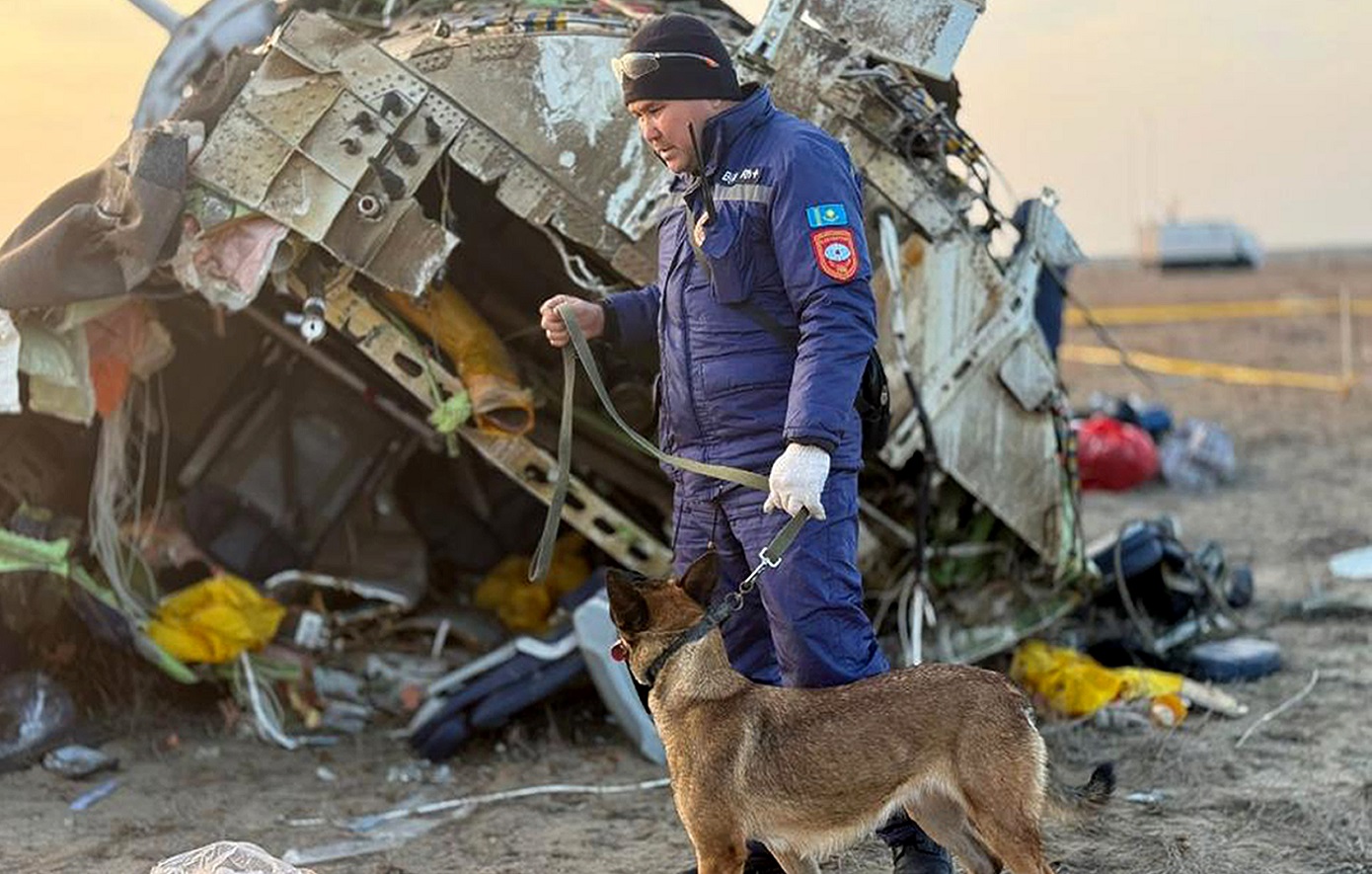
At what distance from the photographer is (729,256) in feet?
13.3

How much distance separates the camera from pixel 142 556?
6.58 m

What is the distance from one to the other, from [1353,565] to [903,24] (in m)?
4.99

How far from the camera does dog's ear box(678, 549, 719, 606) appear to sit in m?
3.80

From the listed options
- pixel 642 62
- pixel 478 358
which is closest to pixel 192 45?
pixel 478 358

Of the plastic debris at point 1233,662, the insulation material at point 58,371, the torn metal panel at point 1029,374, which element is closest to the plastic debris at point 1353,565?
the plastic debris at point 1233,662

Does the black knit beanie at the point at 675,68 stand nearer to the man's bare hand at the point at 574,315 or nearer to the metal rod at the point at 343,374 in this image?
the man's bare hand at the point at 574,315

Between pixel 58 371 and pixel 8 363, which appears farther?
pixel 58 371

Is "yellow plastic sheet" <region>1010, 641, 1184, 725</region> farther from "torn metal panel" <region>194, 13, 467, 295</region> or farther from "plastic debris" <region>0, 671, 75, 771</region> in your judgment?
"plastic debris" <region>0, 671, 75, 771</region>

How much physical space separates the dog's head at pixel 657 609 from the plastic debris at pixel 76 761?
9.50 feet

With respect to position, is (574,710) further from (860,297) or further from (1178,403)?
(1178,403)

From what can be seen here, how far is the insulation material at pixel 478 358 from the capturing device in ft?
18.8

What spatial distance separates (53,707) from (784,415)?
3402 millimetres

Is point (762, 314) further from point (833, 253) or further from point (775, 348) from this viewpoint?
point (833, 253)

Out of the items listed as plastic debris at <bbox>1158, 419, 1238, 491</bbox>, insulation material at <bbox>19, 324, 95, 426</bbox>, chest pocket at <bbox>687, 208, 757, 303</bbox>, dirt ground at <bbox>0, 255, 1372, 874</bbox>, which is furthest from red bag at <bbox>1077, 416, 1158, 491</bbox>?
chest pocket at <bbox>687, 208, 757, 303</bbox>
